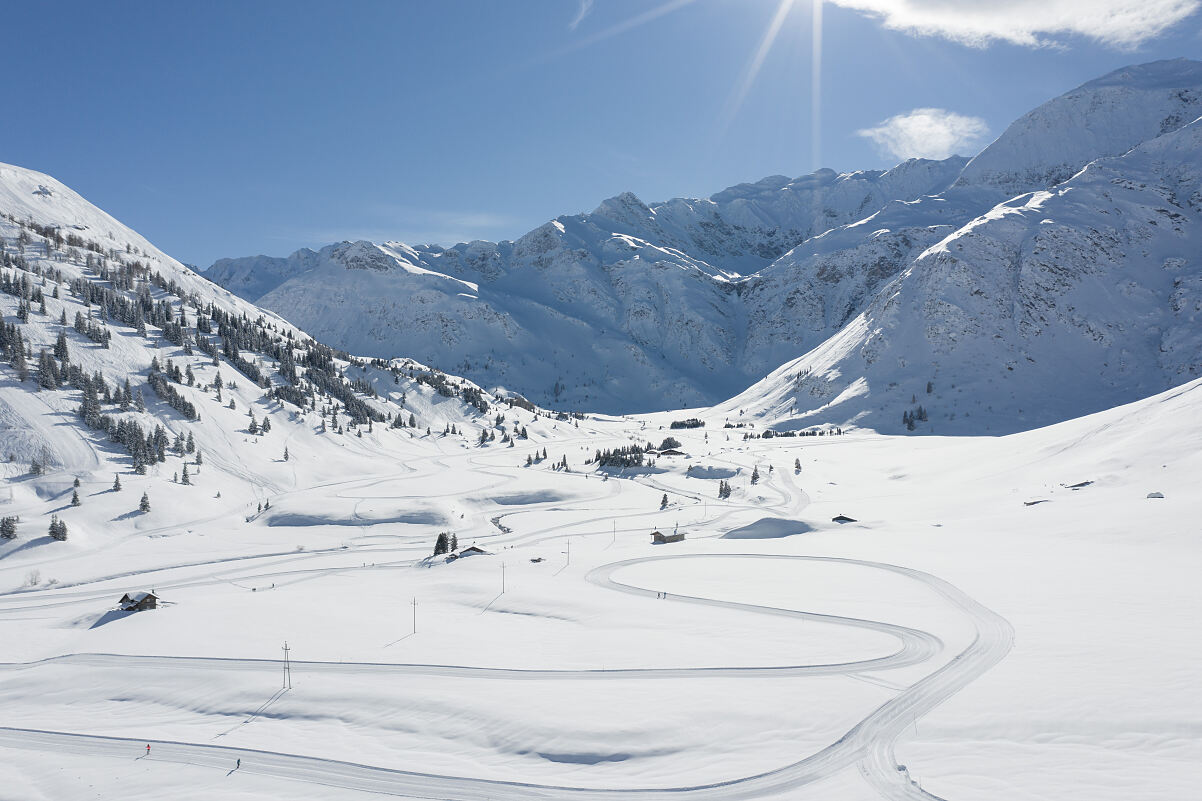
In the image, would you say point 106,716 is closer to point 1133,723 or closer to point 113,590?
point 113,590

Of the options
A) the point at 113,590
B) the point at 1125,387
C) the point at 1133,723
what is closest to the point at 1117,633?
the point at 1133,723

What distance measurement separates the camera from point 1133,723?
21016 mm

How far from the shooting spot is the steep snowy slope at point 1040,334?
6220 inches

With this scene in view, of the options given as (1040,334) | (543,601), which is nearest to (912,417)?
(1040,334)

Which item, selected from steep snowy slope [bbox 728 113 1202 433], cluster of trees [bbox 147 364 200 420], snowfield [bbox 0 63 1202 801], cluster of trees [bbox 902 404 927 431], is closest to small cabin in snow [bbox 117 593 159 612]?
snowfield [bbox 0 63 1202 801]

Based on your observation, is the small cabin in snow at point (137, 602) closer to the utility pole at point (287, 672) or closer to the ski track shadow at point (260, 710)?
the utility pole at point (287, 672)

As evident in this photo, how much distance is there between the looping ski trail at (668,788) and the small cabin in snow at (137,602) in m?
9.91

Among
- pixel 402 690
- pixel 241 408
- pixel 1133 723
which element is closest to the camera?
pixel 1133 723

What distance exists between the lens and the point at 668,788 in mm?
21312

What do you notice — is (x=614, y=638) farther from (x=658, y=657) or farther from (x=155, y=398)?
(x=155, y=398)

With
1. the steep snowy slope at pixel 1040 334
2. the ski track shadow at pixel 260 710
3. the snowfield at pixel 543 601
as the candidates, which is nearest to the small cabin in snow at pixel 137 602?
the snowfield at pixel 543 601

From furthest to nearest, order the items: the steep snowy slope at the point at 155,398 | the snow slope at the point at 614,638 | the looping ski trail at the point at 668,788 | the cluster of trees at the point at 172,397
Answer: the cluster of trees at the point at 172,397 → the steep snowy slope at the point at 155,398 → the snow slope at the point at 614,638 → the looping ski trail at the point at 668,788

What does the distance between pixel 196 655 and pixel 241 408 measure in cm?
9666

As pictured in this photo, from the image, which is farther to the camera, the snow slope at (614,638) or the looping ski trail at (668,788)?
the snow slope at (614,638)
